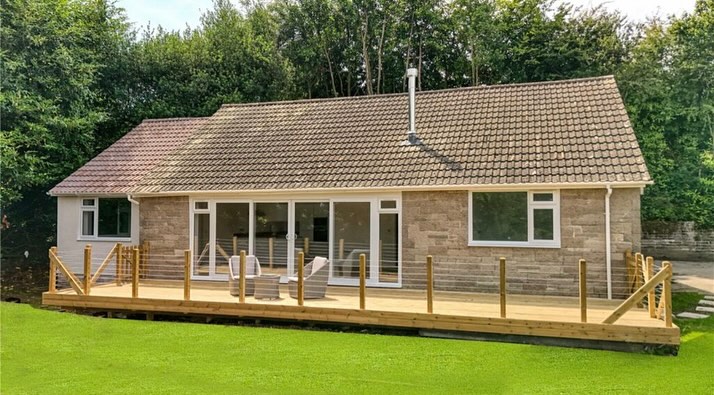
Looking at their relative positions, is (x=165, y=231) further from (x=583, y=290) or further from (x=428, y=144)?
(x=583, y=290)

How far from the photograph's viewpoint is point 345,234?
1223 centimetres

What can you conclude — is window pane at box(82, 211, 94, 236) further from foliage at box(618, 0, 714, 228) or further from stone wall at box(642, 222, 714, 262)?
foliage at box(618, 0, 714, 228)

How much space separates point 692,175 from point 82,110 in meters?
24.3

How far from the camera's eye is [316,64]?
29.1m

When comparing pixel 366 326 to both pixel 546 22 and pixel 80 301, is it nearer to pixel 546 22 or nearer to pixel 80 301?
pixel 80 301

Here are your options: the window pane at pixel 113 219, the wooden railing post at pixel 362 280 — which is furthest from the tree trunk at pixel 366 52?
the wooden railing post at pixel 362 280

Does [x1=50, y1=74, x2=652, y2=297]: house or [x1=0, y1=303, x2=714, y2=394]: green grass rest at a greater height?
[x1=50, y1=74, x2=652, y2=297]: house

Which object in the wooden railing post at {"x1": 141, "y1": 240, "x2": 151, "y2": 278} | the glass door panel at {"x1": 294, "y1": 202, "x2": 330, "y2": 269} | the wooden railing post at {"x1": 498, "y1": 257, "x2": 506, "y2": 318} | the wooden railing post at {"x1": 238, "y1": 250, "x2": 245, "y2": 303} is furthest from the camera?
the wooden railing post at {"x1": 141, "y1": 240, "x2": 151, "y2": 278}

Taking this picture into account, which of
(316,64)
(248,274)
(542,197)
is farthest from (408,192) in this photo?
(316,64)

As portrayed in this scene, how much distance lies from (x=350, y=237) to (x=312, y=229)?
952 mm

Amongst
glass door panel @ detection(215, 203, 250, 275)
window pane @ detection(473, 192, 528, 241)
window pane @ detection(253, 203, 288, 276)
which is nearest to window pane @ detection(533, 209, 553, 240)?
window pane @ detection(473, 192, 528, 241)

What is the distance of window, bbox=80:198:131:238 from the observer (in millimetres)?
15977

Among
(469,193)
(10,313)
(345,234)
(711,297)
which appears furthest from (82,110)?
(711,297)

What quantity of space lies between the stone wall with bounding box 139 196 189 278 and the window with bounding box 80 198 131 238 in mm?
2701
